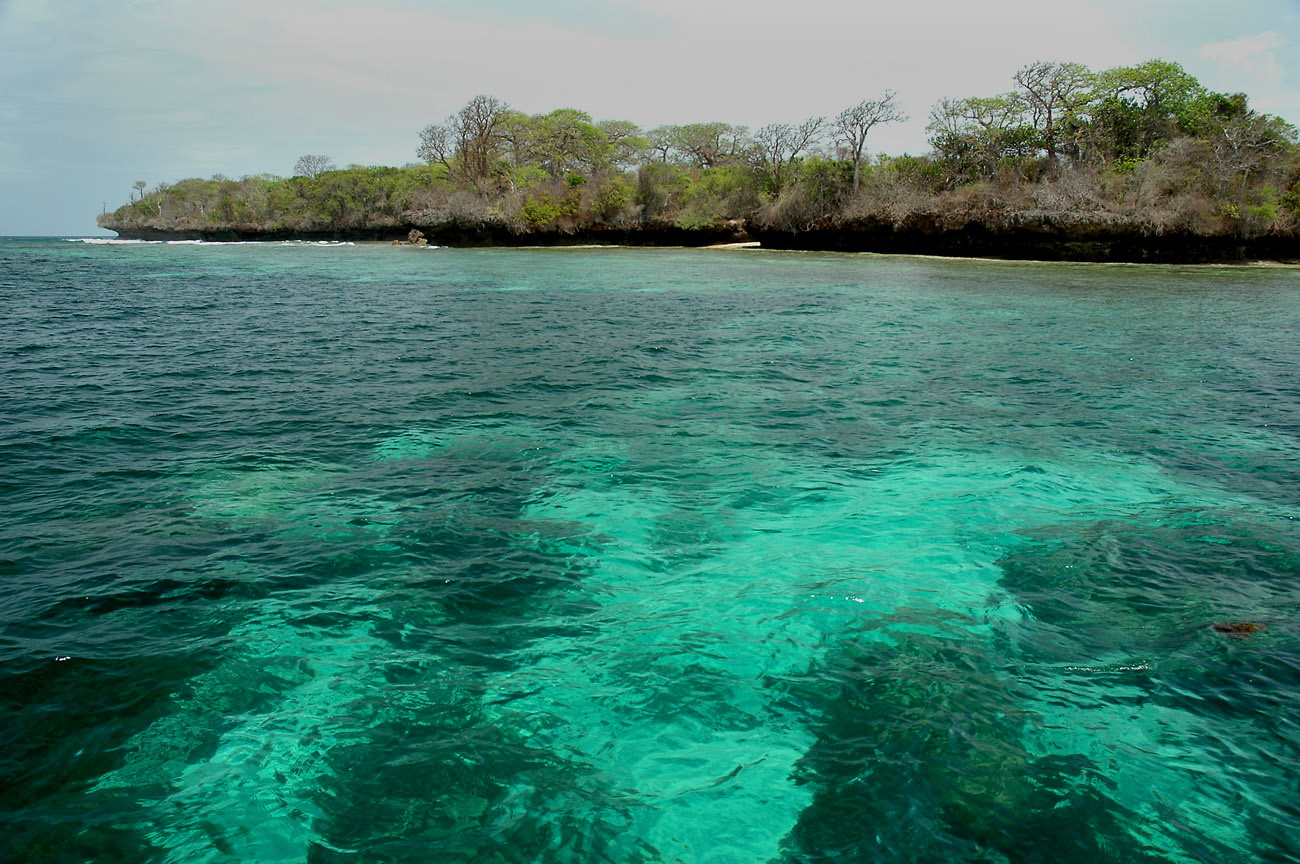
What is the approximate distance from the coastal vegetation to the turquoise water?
121 ft

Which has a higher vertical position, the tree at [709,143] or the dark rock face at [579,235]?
the tree at [709,143]

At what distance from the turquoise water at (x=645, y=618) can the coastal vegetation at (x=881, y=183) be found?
36.7m

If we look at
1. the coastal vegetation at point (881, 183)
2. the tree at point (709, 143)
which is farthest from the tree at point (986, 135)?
the tree at point (709, 143)

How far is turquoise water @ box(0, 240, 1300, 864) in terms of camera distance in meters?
3.80

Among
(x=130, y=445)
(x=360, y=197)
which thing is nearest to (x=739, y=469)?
(x=130, y=445)

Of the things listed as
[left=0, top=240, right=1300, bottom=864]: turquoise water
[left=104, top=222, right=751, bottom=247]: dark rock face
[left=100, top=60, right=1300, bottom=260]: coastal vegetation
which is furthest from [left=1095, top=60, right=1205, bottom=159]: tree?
[left=0, top=240, right=1300, bottom=864]: turquoise water

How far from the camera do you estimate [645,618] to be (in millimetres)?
5707

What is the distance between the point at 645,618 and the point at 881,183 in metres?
59.3

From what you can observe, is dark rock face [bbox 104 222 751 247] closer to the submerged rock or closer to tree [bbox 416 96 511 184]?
tree [bbox 416 96 511 184]

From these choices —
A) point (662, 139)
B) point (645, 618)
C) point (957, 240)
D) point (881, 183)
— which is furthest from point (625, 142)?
point (645, 618)

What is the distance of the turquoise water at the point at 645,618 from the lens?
3801 millimetres

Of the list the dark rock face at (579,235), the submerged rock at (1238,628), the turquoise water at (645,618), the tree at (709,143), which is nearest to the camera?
the turquoise water at (645,618)

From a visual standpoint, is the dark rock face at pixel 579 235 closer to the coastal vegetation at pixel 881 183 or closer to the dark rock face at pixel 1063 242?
the coastal vegetation at pixel 881 183

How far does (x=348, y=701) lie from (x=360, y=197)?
93.0 m
